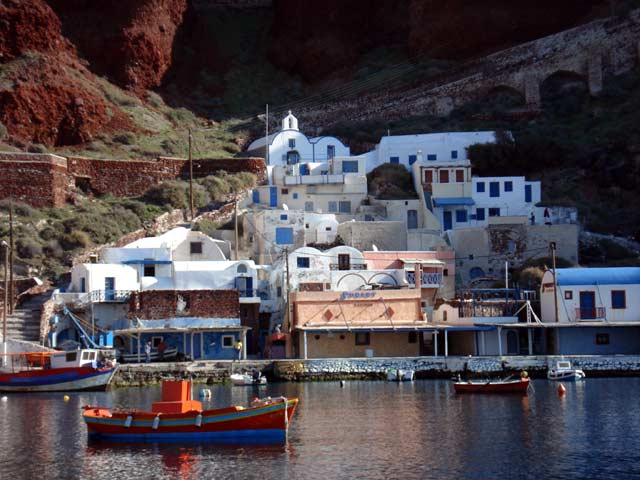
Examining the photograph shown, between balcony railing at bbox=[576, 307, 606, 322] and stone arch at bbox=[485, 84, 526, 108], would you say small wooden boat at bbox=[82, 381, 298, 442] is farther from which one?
stone arch at bbox=[485, 84, 526, 108]

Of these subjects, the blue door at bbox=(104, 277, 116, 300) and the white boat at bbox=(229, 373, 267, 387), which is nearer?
the white boat at bbox=(229, 373, 267, 387)

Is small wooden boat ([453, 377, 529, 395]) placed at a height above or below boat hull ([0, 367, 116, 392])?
below

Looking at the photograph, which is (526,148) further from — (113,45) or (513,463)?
(513,463)

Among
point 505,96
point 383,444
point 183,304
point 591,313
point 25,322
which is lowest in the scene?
point 383,444

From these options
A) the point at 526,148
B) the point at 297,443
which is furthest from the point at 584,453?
the point at 526,148

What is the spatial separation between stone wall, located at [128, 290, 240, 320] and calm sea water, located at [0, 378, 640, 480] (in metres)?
10.9

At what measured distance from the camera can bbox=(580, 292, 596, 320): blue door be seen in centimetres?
5697

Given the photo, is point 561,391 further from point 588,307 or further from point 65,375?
point 65,375

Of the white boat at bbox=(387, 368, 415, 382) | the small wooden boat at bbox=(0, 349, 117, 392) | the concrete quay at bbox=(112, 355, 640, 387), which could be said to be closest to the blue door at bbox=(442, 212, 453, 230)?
the concrete quay at bbox=(112, 355, 640, 387)

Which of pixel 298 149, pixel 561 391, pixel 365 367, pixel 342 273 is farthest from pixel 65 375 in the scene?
pixel 298 149

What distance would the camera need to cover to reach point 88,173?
75.1 m

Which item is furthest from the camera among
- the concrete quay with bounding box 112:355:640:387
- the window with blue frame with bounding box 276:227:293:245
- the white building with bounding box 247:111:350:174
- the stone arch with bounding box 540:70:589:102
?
the stone arch with bounding box 540:70:589:102

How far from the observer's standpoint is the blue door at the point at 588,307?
5697 cm

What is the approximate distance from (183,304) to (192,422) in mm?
21748
